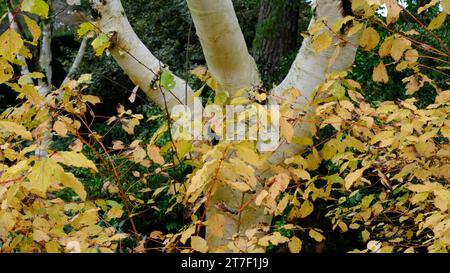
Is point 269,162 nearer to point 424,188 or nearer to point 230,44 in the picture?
point 230,44

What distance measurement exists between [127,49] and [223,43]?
0.56 metres

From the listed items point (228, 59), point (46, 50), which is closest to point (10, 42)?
point (228, 59)

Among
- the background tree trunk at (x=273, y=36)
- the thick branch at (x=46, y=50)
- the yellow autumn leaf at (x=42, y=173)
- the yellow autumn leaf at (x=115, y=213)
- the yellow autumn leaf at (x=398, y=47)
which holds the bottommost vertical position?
the yellow autumn leaf at (x=115, y=213)

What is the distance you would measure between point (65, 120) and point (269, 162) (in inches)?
37.2

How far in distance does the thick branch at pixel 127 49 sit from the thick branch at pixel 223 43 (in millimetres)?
269

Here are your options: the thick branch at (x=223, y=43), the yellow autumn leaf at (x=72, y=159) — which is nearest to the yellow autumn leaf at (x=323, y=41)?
the thick branch at (x=223, y=43)

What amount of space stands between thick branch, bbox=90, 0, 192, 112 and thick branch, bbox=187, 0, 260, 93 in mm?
269

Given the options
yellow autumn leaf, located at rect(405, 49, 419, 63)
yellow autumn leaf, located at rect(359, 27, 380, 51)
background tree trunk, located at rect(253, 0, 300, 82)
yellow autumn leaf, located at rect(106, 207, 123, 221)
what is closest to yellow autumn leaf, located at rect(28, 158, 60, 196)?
yellow autumn leaf, located at rect(106, 207, 123, 221)

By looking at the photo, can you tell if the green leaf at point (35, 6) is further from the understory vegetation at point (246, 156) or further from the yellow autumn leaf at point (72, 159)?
the yellow autumn leaf at point (72, 159)

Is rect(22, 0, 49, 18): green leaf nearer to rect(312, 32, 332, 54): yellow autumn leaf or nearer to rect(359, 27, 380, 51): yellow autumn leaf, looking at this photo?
rect(312, 32, 332, 54): yellow autumn leaf

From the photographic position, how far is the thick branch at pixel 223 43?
6.76 ft

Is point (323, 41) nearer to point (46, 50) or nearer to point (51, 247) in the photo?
point (51, 247)

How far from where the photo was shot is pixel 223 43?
216 cm
